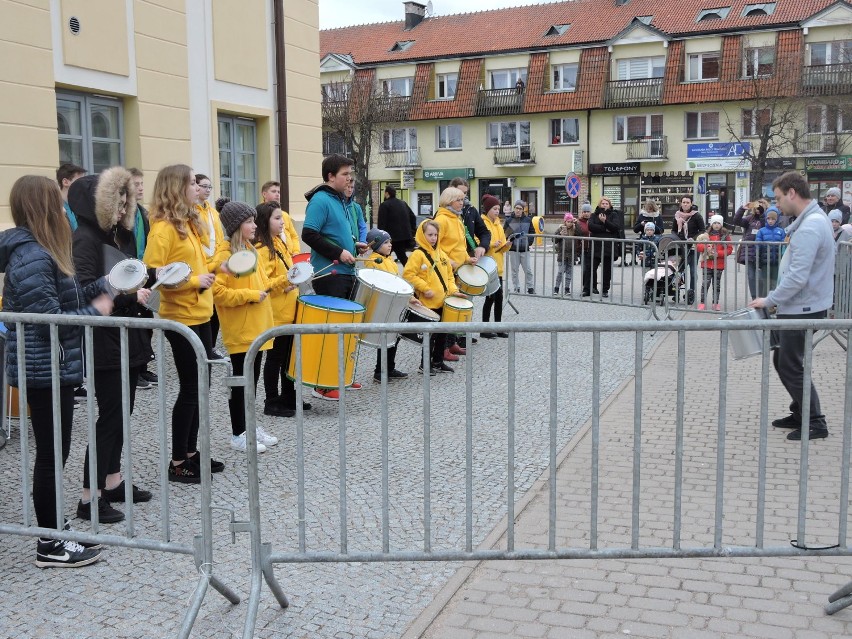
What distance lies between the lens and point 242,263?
606cm

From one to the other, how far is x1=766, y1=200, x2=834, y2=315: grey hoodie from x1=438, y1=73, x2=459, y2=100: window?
48.6m

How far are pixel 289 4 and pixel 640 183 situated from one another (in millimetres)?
37686

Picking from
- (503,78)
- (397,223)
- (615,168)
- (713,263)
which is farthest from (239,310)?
(503,78)

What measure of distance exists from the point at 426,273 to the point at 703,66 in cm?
4308

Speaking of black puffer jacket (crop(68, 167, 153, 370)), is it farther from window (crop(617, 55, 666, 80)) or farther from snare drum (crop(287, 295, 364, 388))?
window (crop(617, 55, 666, 80))

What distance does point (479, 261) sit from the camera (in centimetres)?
1095

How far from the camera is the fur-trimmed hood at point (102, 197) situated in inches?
198

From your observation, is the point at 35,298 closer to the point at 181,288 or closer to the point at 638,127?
the point at 181,288

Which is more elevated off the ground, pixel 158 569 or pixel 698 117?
pixel 698 117

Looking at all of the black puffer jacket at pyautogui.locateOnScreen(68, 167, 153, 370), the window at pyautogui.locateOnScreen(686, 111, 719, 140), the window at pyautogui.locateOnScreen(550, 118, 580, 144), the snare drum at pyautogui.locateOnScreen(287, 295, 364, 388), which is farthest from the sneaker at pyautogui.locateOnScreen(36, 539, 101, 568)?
the window at pyautogui.locateOnScreen(550, 118, 580, 144)

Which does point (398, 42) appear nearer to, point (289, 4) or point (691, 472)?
point (289, 4)

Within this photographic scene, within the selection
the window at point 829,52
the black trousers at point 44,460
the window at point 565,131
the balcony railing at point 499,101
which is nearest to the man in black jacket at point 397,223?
the black trousers at point 44,460

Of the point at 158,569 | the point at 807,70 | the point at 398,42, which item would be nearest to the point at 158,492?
the point at 158,569

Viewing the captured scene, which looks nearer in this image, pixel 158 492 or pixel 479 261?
pixel 158 492
